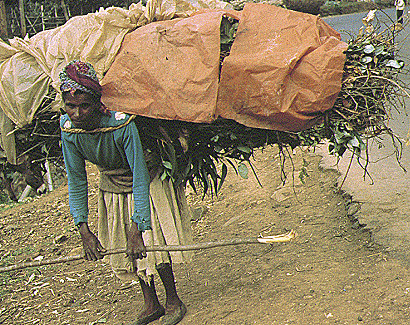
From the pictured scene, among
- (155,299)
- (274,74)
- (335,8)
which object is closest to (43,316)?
(155,299)

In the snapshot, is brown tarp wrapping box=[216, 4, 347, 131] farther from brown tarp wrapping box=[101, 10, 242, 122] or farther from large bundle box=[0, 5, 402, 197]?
brown tarp wrapping box=[101, 10, 242, 122]

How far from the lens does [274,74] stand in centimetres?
243

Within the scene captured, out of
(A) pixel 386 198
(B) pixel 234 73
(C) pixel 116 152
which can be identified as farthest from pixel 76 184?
(A) pixel 386 198

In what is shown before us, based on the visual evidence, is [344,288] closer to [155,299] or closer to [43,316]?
[155,299]

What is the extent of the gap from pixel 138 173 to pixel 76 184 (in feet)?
1.37

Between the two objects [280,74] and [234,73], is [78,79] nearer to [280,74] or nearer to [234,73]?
[234,73]

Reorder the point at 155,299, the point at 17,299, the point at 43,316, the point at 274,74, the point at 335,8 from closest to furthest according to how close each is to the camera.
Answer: the point at 274,74 < the point at 155,299 < the point at 43,316 < the point at 17,299 < the point at 335,8

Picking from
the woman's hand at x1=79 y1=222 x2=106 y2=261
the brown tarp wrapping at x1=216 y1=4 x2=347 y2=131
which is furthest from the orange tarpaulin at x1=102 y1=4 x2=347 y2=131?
the woman's hand at x1=79 y1=222 x2=106 y2=261

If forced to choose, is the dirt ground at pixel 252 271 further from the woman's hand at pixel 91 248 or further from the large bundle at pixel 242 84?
the woman's hand at pixel 91 248

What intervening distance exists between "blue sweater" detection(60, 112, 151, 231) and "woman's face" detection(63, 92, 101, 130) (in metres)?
0.08

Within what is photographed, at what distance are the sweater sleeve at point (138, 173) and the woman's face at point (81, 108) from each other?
7.3 inches

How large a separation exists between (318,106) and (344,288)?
1.10m

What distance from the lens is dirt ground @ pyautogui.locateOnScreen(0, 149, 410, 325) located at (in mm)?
2699

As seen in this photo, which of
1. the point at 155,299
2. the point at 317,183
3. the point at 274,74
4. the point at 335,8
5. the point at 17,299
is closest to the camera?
the point at 274,74
